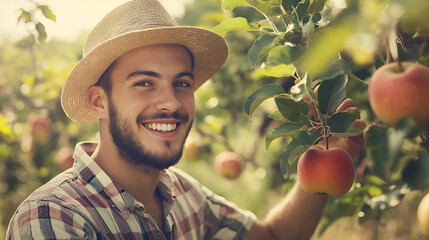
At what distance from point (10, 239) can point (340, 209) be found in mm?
1065

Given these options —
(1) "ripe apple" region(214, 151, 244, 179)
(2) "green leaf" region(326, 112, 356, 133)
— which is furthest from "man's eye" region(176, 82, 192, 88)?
(1) "ripe apple" region(214, 151, 244, 179)

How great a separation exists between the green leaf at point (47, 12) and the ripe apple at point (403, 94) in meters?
1.02

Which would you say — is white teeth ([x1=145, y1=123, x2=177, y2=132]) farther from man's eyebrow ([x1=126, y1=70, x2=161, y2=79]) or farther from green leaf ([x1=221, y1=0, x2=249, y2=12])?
green leaf ([x1=221, y1=0, x2=249, y2=12])

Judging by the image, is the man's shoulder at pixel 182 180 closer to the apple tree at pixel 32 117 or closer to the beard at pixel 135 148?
the beard at pixel 135 148

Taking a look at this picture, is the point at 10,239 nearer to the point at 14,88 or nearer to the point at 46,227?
the point at 46,227

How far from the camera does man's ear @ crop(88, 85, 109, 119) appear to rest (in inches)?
54.6

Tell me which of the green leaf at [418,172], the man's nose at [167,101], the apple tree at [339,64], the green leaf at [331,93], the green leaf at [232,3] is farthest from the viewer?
the man's nose at [167,101]

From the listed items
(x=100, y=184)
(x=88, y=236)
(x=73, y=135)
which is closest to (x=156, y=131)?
(x=100, y=184)

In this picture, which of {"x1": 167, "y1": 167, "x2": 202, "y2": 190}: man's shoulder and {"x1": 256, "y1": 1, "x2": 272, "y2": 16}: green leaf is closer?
{"x1": 256, "y1": 1, "x2": 272, "y2": 16}: green leaf

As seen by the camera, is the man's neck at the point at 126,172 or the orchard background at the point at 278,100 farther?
the man's neck at the point at 126,172

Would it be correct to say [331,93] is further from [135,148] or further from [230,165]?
[230,165]

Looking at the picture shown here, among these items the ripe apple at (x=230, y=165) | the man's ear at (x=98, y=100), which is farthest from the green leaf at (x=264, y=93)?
the ripe apple at (x=230, y=165)

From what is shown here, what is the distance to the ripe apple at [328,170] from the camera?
0.84m

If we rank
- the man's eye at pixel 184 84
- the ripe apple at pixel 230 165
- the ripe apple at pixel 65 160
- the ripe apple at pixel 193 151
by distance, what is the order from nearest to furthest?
the man's eye at pixel 184 84
the ripe apple at pixel 230 165
the ripe apple at pixel 193 151
the ripe apple at pixel 65 160
